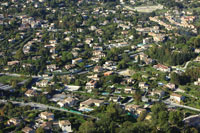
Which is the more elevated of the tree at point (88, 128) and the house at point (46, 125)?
the tree at point (88, 128)

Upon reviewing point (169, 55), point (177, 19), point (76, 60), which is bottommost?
point (76, 60)

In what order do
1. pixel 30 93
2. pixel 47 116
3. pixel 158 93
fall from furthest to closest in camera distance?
pixel 30 93 < pixel 158 93 < pixel 47 116

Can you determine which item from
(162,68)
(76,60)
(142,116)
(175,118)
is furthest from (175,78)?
(76,60)

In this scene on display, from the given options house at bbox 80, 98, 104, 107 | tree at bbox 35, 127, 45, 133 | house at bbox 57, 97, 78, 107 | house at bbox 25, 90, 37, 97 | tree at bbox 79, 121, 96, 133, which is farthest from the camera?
house at bbox 25, 90, 37, 97

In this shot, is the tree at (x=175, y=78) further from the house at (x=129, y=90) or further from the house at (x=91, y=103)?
the house at (x=91, y=103)

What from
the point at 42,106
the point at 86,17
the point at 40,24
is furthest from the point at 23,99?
the point at 86,17

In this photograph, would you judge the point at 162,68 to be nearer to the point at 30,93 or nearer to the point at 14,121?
the point at 30,93

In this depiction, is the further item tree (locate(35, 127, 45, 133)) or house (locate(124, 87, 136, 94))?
house (locate(124, 87, 136, 94))

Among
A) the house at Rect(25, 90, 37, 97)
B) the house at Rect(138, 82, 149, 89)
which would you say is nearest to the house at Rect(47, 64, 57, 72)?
the house at Rect(25, 90, 37, 97)

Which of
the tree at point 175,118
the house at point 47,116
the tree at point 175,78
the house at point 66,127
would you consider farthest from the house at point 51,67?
the tree at point 175,118

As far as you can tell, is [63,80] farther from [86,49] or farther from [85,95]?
[86,49]

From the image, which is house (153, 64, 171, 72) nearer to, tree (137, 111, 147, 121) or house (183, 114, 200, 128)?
house (183, 114, 200, 128)
